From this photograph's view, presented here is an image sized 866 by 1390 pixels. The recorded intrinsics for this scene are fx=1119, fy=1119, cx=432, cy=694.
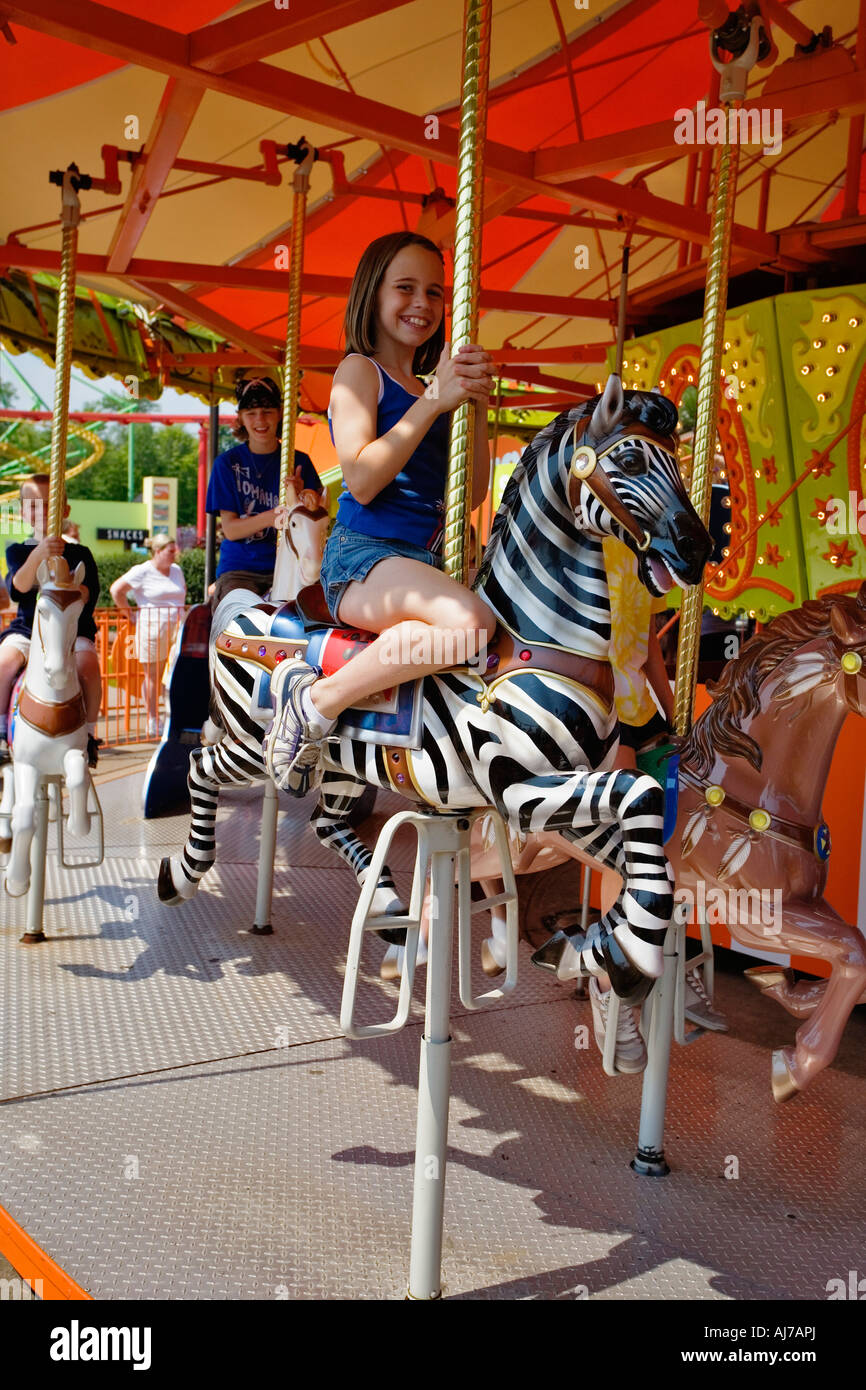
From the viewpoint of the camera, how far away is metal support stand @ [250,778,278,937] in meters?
4.24

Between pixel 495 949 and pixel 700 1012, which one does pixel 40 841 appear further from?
pixel 700 1012

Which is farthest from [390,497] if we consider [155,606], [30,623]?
[155,606]

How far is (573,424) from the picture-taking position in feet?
6.79

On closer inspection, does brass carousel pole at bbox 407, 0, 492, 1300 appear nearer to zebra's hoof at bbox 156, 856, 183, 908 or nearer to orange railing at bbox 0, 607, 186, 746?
zebra's hoof at bbox 156, 856, 183, 908

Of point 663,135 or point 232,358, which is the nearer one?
point 663,135

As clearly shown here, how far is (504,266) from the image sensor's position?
8.07m

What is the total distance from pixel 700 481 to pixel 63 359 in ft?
7.99

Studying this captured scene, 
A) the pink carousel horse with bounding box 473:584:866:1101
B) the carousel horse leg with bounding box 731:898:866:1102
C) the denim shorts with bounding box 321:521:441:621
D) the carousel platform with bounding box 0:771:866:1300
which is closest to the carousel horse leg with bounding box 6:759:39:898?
the carousel platform with bounding box 0:771:866:1300

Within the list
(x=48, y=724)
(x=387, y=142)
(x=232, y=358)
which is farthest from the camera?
(x=232, y=358)

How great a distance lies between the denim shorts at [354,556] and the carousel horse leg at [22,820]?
6.59ft

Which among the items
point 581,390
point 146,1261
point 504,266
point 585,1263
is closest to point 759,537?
point 585,1263

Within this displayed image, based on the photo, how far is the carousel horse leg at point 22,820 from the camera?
3.96m

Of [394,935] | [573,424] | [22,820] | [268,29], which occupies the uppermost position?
[268,29]

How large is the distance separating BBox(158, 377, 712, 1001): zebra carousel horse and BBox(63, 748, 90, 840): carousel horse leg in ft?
6.48
